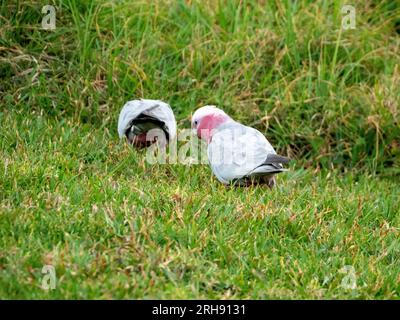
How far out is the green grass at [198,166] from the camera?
4.14m

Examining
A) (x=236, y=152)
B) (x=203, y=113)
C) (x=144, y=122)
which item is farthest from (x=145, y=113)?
(x=236, y=152)

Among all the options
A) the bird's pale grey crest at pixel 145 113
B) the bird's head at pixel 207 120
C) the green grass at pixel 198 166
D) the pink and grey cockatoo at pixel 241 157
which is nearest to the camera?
the green grass at pixel 198 166

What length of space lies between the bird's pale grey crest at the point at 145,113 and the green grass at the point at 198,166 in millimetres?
159

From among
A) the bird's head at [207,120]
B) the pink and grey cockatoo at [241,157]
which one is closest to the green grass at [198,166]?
the pink and grey cockatoo at [241,157]

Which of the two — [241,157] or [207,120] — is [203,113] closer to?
[207,120]

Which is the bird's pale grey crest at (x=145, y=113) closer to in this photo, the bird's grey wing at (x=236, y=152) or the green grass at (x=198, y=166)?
the green grass at (x=198, y=166)

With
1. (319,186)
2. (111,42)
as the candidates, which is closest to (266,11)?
(111,42)

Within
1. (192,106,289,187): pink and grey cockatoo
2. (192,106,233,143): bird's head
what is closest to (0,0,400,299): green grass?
(192,106,289,187): pink and grey cockatoo

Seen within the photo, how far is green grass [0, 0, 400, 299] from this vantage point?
4.14 m

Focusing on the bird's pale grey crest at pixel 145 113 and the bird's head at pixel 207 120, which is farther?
the bird's head at pixel 207 120

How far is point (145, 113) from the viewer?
595 centimetres

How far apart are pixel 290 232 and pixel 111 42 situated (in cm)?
288

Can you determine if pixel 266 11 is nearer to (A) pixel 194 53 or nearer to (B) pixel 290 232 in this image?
(A) pixel 194 53

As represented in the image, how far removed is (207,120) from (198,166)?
1.32 ft
